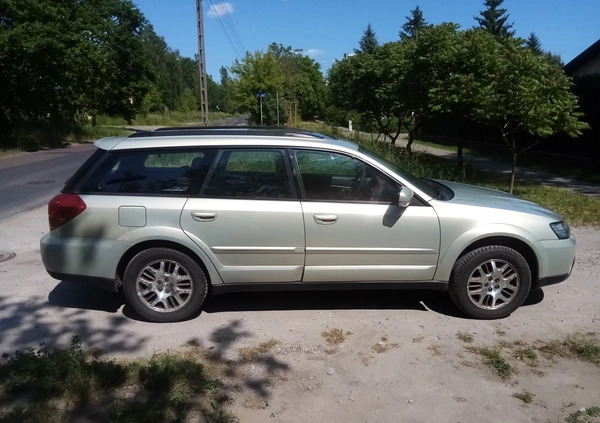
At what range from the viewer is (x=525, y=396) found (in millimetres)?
3652

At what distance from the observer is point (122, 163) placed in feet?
16.3

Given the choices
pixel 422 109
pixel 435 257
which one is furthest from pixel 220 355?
pixel 422 109

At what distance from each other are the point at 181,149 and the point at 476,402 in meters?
3.07

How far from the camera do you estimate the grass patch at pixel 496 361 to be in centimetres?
399

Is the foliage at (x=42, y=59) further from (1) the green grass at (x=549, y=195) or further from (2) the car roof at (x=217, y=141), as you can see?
(2) the car roof at (x=217, y=141)

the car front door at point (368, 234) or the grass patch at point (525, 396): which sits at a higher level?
the car front door at point (368, 234)

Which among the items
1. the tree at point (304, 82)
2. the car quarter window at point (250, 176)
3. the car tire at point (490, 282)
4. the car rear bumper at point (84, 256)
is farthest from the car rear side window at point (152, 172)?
the tree at point (304, 82)

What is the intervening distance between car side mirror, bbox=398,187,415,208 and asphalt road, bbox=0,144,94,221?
7807 millimetres

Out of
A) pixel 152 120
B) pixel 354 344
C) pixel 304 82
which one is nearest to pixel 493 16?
pixel 304 82

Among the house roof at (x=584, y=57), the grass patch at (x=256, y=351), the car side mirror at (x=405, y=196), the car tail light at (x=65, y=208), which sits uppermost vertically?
the house roof at (x=584, y=57)

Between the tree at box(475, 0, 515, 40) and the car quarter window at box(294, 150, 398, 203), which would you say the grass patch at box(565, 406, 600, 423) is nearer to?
the car quarter window at box(294, 150, 398, 203)

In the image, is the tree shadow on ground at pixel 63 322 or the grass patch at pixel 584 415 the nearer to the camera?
the grass patch at pixel 584 415

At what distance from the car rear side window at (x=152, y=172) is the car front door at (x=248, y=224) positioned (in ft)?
0.41

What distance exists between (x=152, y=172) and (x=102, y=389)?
1.98 meters
